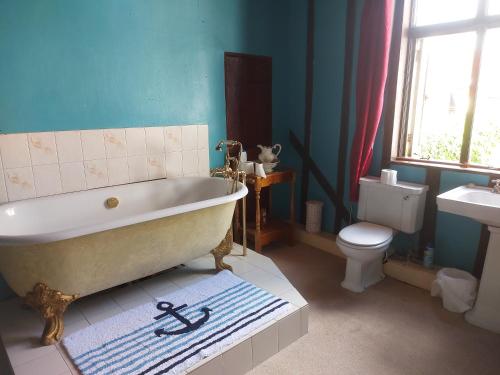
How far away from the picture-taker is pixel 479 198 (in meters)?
2.28

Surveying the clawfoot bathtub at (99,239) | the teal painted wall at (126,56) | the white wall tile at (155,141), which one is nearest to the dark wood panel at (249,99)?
the teal painted wall at (126,56)

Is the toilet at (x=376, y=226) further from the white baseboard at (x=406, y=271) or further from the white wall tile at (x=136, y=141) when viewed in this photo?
the white wall tile at (x=136, y=141)

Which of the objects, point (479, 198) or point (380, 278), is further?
point (380, 278)

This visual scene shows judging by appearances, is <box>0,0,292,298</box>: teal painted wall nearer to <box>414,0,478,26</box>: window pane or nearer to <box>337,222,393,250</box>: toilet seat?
<box>414,0,478,26</box>: window pane

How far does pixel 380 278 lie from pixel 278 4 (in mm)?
2644

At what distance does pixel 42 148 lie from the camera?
7.53 feet

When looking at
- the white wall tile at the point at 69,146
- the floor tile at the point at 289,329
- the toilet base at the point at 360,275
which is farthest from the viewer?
the toilet base at the point at 360,275

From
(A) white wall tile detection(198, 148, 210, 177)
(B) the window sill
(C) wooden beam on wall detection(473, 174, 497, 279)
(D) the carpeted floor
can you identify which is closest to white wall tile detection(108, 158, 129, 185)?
(A) white wall tile detection(198, 148, 210, 177)

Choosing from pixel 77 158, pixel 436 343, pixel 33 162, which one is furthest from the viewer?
pixel 77 158

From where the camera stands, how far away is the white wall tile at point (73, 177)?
2.41 m

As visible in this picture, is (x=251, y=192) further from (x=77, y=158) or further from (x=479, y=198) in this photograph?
(x=479, y=198)

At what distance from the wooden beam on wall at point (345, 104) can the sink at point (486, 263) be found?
1.10 m

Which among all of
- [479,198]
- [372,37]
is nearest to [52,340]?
[479,198]

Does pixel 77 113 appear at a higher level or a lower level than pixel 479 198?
higher
